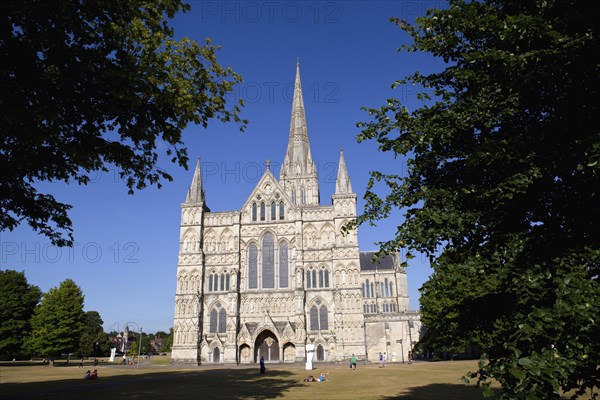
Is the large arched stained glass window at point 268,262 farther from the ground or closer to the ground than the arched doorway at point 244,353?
farther from the ground

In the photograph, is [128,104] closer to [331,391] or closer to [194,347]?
[331,391]

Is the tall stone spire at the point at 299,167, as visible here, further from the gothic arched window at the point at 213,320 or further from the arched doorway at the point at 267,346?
the arched doorway at the point at 267,346

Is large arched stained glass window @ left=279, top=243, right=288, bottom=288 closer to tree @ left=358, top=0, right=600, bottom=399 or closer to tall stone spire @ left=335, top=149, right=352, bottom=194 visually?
tall stone spire @ left=335, top=149, right=352, bottom=194

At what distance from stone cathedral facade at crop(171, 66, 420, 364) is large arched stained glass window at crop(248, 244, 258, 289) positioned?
123 mm

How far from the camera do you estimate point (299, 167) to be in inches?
2837

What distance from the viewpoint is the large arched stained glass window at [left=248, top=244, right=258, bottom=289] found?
5344 centimetres

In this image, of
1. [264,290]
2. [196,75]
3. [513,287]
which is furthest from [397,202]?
[264,290]

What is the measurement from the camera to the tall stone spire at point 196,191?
186 feet

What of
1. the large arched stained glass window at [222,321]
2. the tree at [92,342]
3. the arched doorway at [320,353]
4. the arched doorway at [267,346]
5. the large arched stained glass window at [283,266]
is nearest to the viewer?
the arched doorway at [320,353]

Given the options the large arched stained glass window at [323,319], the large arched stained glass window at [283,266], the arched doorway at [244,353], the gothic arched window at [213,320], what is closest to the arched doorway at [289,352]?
the large arched stained glass window at [323,319]

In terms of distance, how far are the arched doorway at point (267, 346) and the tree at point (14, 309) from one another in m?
32.2

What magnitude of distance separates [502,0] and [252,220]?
4751 centimetres

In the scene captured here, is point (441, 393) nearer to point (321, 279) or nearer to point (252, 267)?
point (321, 279)

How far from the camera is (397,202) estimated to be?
10.9 m
